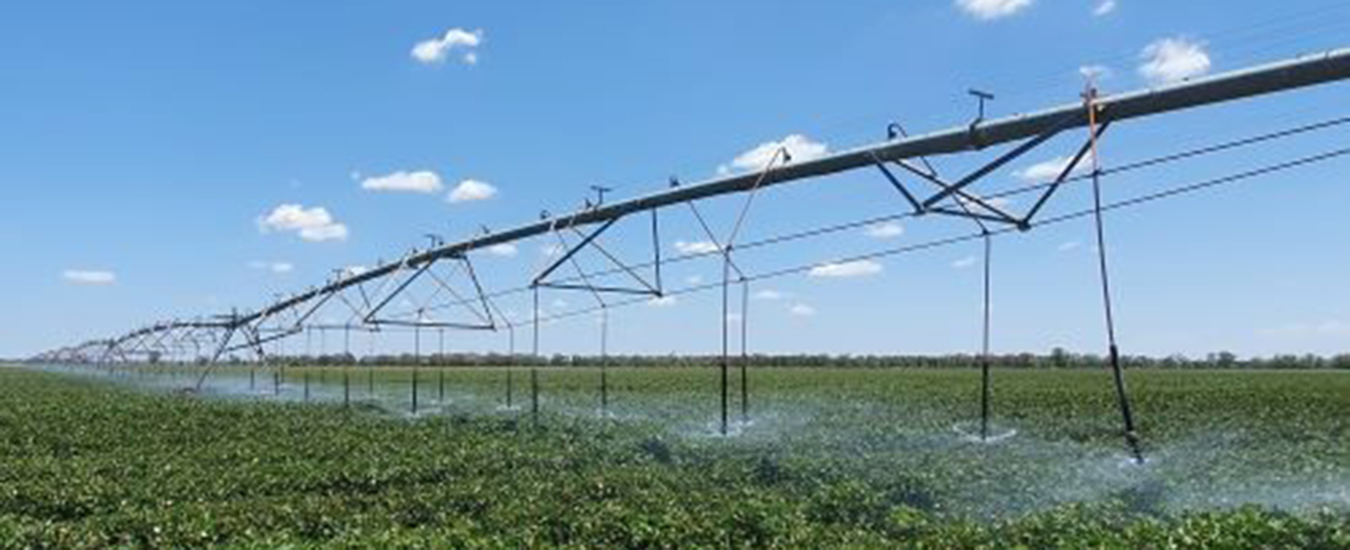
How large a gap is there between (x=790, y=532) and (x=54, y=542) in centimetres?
851

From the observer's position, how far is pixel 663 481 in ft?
64.4

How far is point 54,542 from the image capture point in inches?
552

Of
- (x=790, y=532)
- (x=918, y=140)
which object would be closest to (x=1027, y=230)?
(x=918, y=140)

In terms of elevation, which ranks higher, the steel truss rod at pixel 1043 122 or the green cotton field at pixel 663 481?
the steel truss rod at pixel 1043 122

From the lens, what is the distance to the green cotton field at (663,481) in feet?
47.5

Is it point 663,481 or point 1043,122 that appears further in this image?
point 663,481

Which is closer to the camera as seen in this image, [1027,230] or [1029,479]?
[1027,230]

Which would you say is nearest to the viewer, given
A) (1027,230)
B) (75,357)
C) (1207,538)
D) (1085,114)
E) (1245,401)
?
(1207,538)

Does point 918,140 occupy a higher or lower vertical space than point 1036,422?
higher

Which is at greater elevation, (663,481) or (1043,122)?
(1043,122)

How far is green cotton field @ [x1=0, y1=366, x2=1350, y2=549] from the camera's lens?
47.5ft

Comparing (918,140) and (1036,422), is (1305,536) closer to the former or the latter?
(918,140)

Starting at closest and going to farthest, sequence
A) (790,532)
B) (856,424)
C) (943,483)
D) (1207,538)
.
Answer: (1207,538), (790,532), (943,483), (856,424)

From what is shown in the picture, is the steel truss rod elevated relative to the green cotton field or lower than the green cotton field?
elevated
